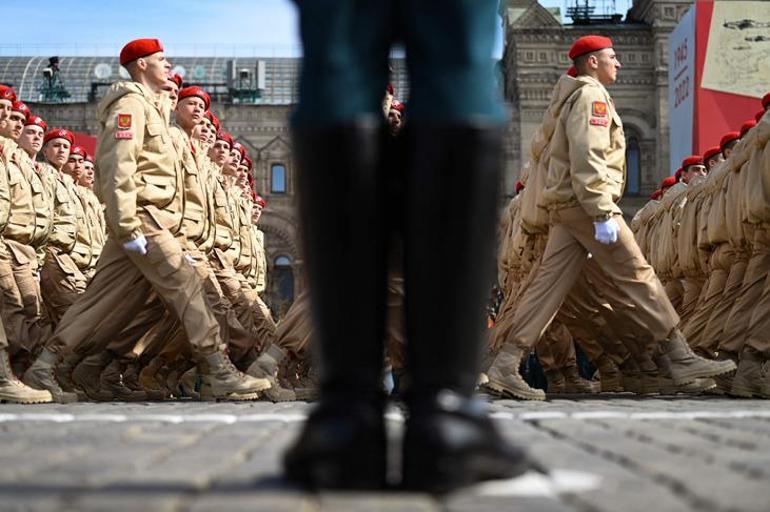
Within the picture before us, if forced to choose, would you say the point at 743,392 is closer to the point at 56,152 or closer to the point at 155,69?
the point at 155,69

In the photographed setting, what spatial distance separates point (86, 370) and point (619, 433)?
19.5 ft

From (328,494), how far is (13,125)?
8.57 m

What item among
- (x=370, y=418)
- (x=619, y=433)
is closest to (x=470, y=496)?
(x=370, y=418)

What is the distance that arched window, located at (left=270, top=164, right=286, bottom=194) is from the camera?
52125 mm

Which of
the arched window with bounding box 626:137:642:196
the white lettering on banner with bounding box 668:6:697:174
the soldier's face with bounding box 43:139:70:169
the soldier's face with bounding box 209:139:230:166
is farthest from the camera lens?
the arched window with bounding box 626:137:642:196

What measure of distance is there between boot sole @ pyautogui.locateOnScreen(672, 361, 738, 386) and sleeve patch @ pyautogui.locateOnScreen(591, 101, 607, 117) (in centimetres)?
153

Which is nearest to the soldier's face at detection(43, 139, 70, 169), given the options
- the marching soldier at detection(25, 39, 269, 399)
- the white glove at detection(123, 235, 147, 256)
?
the marching soldier at detection(25, 39, 269, 399)

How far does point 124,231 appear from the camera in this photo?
8070mm

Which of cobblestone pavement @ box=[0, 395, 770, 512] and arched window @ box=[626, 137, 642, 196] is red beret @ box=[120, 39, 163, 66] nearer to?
cobblestone pavement @ box=[0, 395, 770, 512]

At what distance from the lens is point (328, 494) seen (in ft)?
7.61

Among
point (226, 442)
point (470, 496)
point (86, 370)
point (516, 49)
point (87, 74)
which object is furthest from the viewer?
point (87, 74)

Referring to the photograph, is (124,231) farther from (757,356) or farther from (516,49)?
(516,49)

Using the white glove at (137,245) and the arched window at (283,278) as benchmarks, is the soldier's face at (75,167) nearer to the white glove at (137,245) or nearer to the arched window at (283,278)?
the white glove at (137,245)

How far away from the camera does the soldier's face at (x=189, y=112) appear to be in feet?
36.2
